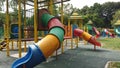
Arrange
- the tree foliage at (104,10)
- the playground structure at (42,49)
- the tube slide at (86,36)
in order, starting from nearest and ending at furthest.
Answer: the playground structure at (42,49) < the tube slide at (86,36) < the tree foliage at (104,10)

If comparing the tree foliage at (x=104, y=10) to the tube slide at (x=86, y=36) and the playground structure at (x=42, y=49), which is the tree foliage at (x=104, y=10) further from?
the playground structure at (x=42, y=49)

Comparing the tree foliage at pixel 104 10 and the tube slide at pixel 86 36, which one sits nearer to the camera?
the tube slide at pixel 86 36

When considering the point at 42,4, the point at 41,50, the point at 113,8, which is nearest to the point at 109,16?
the point at 113,8

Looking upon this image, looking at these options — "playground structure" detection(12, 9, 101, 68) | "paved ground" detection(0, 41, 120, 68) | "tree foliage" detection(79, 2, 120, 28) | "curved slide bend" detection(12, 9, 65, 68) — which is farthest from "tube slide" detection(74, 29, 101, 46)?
"tree foliage" detection(79, 2, 120, 28)

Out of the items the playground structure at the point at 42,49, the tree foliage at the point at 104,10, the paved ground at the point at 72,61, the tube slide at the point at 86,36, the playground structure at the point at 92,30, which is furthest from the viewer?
the tree foliage at the point at 104,10

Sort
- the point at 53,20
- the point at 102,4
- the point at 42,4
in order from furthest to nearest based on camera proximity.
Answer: the point at 102,4 → the point at 42,4 → the point at 53,20

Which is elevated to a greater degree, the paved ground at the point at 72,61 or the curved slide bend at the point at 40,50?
the curved slide bend at the point at 40,50

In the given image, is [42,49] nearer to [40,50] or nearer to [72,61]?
[40,50]

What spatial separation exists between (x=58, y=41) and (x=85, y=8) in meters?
62.5

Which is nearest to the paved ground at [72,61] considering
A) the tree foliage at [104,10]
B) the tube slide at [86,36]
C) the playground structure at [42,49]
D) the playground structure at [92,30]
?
the playground structure at [42,49]

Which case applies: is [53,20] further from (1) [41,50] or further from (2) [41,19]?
(1) [41,50]

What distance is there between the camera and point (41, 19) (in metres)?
10.0

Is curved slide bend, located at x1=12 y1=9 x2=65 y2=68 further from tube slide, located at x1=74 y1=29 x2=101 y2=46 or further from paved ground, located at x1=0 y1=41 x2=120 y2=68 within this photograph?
tube slide, located at x1=74 y1=29 x2=101 y2=46

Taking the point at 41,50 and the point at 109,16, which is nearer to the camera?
the point at 41,50
